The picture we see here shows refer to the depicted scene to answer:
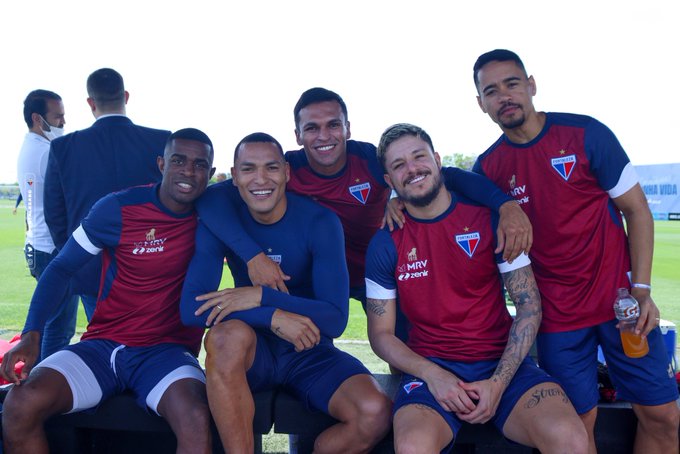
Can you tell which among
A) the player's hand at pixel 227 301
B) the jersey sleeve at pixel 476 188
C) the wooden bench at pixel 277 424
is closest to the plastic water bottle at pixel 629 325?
the wooden bench at pixel 277 424

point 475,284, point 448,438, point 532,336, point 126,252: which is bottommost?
point 448,438

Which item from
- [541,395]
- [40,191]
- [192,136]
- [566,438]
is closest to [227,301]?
[192,136]

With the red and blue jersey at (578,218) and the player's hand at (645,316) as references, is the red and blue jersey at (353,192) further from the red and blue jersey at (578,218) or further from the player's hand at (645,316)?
the player's hand at (645,316)

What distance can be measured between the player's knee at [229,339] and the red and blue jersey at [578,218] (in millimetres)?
1405

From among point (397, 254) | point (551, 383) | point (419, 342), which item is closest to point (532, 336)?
A: point (551, 383)

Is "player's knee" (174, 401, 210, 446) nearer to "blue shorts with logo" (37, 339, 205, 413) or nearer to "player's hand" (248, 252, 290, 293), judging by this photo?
"blue shorts with logo" (37, 339, 205, 413)

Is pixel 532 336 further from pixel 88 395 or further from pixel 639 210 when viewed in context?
pixel 88 395

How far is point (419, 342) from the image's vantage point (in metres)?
2.77

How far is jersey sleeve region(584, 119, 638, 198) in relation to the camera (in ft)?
8.84

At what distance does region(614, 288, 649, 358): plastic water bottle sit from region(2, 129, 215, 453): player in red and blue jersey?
6.45ft

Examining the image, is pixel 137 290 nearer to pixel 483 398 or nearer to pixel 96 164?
pixel 96 164

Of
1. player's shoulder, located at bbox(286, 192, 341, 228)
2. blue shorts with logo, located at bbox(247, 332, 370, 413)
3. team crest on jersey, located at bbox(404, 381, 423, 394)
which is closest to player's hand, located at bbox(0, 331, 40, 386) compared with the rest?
blue shorts with logo, located at bbox(247, 332, 370, 413)

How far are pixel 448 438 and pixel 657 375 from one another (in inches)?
40.8

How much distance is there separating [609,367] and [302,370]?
145cm
